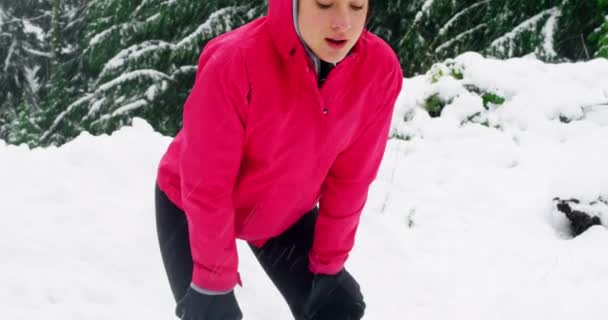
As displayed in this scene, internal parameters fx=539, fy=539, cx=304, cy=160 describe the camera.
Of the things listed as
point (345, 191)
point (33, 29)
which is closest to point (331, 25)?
point (345, 191)

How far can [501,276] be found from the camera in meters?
3.11

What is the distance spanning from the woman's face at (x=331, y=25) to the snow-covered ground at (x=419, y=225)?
67.5 inches

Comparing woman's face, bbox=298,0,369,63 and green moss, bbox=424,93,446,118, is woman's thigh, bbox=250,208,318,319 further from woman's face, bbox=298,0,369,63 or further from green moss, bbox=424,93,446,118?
green moss, bbox=424,93,446,118

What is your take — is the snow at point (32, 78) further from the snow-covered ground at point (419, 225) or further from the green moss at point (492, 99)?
the green moss at point (492, 99)

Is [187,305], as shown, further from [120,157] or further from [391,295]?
[120,157]

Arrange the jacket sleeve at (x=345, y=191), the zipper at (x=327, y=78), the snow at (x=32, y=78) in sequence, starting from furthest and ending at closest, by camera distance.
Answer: the snow at (x=32, y=78)
the jacket sleeve at (x=345, y=191)
the zipper at (x=327, y=78)

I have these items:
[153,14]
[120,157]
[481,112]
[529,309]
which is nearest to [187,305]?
[529,309]

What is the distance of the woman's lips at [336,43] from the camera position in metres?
1.57

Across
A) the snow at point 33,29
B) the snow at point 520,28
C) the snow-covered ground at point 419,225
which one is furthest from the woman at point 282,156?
the snow at point 33,29

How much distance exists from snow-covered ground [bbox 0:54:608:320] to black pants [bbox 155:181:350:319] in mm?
834

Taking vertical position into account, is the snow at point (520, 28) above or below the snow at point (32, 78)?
above

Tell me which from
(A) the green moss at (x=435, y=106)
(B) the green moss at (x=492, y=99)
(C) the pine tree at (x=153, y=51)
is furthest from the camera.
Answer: (C) the pine tree at (x=153, y=51)

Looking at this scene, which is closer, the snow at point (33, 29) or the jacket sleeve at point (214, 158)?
the jacket sleeve at point (214, 158)

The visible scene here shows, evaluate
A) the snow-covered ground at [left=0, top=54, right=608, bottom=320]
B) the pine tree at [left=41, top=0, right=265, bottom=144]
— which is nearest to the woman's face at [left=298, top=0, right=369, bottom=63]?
the snow-covered ground at [left=0, top=54, right=608, bottom=320]
